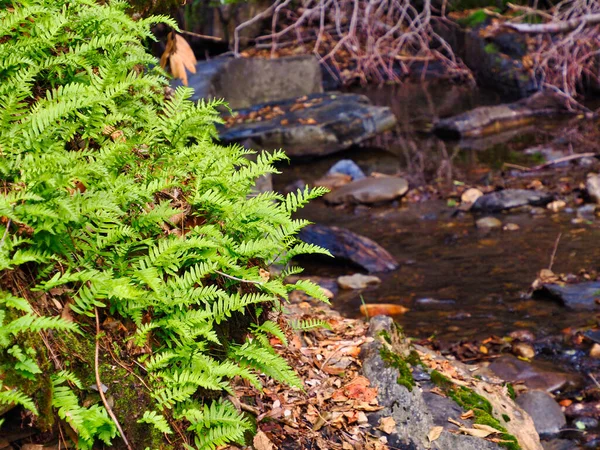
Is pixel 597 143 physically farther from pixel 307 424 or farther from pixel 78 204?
pixel 78 204

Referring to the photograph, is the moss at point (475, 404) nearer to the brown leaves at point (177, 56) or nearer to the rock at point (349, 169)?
the brown leaves at point (177, 56)

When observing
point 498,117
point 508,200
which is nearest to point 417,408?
point 508,200

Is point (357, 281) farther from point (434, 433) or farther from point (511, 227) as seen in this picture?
point (434, 433)

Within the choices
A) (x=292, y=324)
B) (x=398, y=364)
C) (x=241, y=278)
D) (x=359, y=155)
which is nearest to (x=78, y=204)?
(x=241, y=278)

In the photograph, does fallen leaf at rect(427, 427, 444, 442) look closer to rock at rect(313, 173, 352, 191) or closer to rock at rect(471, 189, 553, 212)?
rock at rect(471, 189, 553, 212)

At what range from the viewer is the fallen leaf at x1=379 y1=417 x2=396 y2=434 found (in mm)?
3695

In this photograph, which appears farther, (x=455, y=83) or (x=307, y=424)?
(x=455, y=83)

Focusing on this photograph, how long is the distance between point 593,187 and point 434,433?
7.72 metres

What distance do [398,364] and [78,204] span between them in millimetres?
2006

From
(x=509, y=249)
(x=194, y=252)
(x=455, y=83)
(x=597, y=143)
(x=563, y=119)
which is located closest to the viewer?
(x=194, y=252)

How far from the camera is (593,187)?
34.4ft

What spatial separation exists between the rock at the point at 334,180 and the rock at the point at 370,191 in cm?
33

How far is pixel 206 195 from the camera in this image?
3.46 metres

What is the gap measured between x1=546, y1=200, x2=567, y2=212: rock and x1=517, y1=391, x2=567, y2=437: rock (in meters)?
5.07
